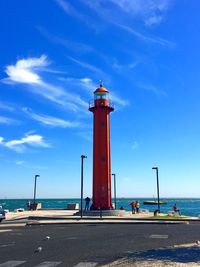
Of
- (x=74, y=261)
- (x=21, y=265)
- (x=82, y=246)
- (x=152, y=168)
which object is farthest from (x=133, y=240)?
(x=152, y=168)

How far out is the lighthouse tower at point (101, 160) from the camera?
38.2 metres

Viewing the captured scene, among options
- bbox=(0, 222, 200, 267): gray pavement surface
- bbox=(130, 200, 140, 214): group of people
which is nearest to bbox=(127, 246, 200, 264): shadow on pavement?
bbox=(0, 222, 200, 267): gray pavement surface

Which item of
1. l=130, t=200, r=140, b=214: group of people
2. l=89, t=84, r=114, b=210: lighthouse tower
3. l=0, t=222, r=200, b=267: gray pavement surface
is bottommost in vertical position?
l=0, t=222, r=200, b=267: gray pavement surface

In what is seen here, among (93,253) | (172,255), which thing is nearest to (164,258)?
(172,255)

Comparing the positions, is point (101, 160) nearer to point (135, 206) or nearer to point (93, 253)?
point (135, 206)

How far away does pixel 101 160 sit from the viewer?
3825 centimetres

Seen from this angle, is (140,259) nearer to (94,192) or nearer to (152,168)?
(94,192)

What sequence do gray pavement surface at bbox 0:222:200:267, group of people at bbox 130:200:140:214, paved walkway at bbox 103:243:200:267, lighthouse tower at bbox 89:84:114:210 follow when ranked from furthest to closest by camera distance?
group of people at bbox 130:200:140:214, lighthouse tower at bbox 89:84:114:210, gray pavement surface at bbox 0:222:200:267, paved walkway at bbox 103:243:200:267

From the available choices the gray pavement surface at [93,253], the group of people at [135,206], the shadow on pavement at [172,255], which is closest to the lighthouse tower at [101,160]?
the group of people at [135,206]

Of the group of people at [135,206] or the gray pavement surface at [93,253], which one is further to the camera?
the group of people at [135,206]

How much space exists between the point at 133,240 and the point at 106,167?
2143cm

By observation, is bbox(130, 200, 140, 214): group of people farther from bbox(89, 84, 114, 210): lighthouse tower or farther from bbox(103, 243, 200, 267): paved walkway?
bbox(103, 243, 200, 267): paved walkway

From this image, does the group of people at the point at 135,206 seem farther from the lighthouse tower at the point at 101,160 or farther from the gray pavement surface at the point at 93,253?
the gray pavement surface at the point at 93,253

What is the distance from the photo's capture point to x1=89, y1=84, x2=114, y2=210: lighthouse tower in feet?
125
